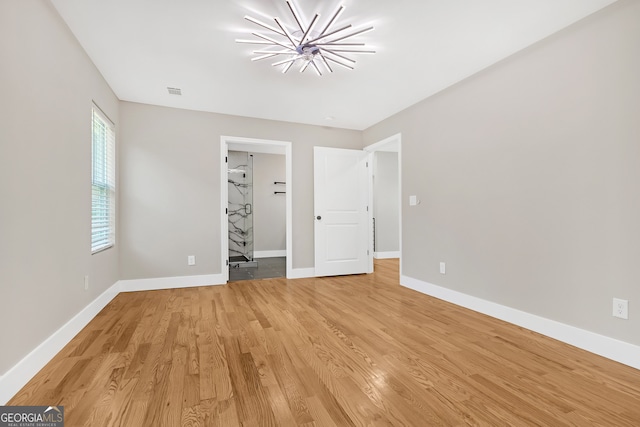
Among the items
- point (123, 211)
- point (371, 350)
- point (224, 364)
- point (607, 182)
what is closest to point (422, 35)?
point (607, 182)

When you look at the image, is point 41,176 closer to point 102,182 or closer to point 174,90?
point 102,182

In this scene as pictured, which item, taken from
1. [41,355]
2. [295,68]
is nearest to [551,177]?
[295,68]

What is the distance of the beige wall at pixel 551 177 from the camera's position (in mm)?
2037

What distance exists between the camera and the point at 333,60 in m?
2.73

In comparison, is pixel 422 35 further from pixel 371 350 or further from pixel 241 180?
pixel 241 180

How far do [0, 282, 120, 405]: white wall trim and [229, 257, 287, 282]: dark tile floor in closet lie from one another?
2.14m

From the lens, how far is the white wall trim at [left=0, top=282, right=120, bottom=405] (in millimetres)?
1550

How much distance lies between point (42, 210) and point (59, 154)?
50cm

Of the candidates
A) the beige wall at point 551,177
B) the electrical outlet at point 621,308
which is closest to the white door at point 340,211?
the beige wall at point 551,177

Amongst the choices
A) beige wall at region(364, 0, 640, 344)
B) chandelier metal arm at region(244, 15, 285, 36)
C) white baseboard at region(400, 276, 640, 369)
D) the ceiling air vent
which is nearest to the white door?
beige wall at region(364, 0, 640, 344)

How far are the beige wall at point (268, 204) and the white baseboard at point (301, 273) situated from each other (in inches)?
110

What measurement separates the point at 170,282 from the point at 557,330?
14.3 ft

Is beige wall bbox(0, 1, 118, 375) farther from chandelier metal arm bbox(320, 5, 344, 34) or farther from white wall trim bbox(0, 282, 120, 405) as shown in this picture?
chandelier metal arm bbox(320, 5, 344, 34)

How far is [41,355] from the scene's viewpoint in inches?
74.6
